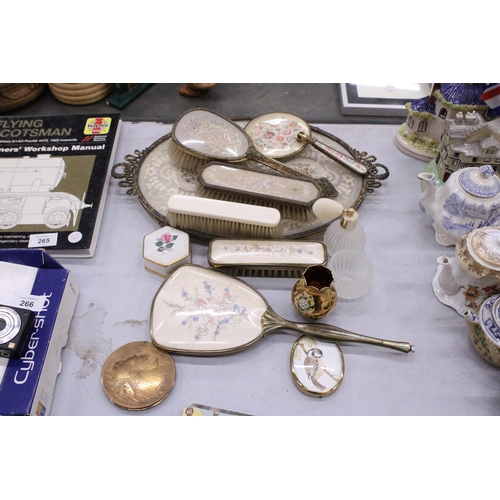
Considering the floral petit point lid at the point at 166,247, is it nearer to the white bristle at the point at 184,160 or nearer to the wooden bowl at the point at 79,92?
the white bristle at the point at 184,160

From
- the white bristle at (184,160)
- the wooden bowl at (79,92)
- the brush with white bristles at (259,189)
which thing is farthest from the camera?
the wooden bowl at (79,92)

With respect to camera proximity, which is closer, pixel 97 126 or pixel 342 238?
pixel 342 238

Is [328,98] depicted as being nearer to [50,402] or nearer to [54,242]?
[54,242]

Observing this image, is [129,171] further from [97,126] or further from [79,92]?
[79,92]

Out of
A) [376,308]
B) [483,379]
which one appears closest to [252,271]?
[376,308]

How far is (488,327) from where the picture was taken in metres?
0.89

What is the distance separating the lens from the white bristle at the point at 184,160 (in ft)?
3.87

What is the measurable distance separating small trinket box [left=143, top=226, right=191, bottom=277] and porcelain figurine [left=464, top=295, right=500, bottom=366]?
2.01 feet

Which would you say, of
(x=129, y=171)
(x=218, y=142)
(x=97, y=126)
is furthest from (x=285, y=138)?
(x=97, y=126)

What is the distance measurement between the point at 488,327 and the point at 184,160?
0.79m

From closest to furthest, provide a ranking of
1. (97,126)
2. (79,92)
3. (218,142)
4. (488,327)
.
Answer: (488,327) < (218,142) < (97,126) < (79,92)

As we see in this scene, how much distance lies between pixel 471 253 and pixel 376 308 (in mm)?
238

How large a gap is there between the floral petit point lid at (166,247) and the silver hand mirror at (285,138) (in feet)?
1.10

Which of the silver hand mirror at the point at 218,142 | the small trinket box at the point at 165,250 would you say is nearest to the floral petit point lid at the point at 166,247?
the small trinket box at the point at 165,250
